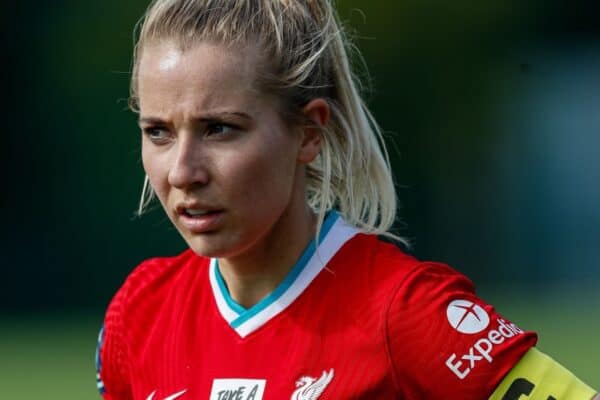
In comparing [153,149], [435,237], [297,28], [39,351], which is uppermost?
[297,28]

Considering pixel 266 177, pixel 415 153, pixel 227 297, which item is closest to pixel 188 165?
pixel 266 177

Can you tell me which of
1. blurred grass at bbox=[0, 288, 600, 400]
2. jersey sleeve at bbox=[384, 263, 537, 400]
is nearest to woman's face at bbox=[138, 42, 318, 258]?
jersey sleeve at bbox=[384, 263, 537, 400]

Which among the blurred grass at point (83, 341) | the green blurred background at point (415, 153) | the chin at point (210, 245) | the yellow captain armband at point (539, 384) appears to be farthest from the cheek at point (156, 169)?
the green blurred background at point (415, 153)

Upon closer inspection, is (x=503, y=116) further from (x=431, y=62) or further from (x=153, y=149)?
(x=153, y=149)

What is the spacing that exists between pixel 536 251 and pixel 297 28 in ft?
17.1

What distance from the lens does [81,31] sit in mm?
6898

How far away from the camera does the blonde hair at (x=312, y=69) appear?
226 cm

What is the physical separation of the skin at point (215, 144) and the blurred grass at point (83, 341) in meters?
3.86

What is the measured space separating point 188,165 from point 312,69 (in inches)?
14.5

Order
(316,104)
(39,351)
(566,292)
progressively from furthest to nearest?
(566,292)
(39,351)
(316,104)

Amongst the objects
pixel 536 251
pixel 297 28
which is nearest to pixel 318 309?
pixel 297 28

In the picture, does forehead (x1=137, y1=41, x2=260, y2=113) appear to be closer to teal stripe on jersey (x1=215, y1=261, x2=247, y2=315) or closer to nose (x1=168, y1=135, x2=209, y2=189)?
nose (x1=168, y1=135, x2=209, y2=189)

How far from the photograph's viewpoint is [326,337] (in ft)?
7.50

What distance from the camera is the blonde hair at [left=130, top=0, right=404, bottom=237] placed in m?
2.26
